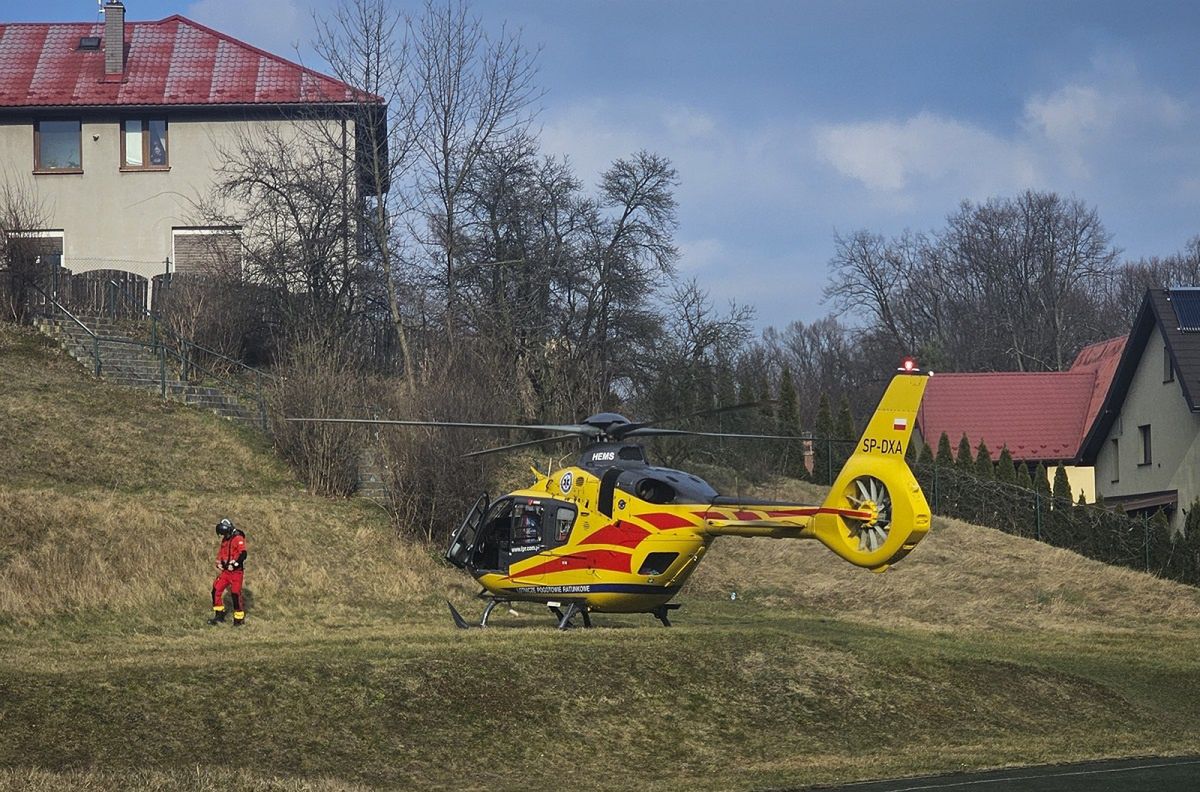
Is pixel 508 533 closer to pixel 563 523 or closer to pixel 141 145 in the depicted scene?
pixel 563 523

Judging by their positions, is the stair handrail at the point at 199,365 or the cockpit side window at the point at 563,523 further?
the stair handrail at the point at 199,365

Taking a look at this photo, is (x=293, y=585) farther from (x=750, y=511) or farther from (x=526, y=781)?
(x=526, y=781)

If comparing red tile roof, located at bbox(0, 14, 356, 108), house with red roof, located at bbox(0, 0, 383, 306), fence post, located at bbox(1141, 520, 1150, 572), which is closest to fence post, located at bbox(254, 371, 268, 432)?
house with red roof, located at bbox(0, 0, 383, 306)

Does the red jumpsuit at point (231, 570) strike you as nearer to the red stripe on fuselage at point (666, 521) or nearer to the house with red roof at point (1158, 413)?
the red stripe on fuselage at point (666, 521)

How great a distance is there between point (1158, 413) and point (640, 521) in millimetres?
30220

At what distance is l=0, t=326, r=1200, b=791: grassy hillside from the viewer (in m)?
16.5

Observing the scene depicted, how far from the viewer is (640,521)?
22.1 meters

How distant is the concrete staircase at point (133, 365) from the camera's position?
119 feet

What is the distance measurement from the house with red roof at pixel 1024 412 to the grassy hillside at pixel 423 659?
20935mm

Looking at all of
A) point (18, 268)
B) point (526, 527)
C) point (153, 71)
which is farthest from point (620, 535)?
point (153, 71)

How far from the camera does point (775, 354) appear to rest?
10500cm

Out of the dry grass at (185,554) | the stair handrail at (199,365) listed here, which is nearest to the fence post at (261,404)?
the stair handrail at (199,365)

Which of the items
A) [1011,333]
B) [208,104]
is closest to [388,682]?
[208,104]

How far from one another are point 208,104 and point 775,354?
206 feet
